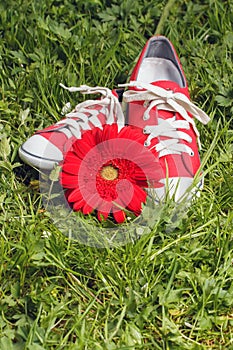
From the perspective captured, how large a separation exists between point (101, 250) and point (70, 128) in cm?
46

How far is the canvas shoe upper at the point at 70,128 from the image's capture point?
2027 mm

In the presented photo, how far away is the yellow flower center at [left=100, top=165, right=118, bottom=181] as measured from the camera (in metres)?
1.92

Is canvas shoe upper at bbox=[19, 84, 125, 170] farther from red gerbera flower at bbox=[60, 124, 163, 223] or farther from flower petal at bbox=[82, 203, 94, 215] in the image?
flower petal at bbox=[82, 203, 94, 215]

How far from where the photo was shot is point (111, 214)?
1.95m

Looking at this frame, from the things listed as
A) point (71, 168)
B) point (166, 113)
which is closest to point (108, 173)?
point (71, 168)

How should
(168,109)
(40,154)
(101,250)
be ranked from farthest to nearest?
(168,109)
(40,154)
(101,250)

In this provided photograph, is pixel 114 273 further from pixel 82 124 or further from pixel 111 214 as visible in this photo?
pixel 82 124

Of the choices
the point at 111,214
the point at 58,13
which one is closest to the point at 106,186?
the point at 111,214

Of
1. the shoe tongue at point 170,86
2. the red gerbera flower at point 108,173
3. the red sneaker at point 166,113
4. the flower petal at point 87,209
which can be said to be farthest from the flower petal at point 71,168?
the shoe tongue at point 170,86

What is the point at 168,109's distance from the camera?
→ 7.04 ft

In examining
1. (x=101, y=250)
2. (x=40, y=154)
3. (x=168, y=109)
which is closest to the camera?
(x=101, y=250)

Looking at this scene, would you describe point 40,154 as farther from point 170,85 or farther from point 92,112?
point 170,85

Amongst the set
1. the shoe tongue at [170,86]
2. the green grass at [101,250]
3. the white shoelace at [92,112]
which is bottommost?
the green grass at [101,250]

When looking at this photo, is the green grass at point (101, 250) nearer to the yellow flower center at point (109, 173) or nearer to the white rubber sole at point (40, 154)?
the white rubber sole at point (40, 154)
